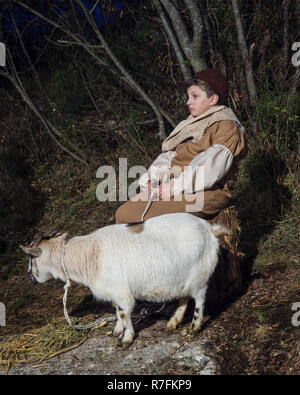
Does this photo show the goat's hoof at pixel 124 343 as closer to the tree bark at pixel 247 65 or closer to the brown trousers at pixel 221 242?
the brown trousers at pixel 221 242

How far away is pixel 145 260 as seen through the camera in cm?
290

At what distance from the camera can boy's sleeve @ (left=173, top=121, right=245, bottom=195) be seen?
313cm

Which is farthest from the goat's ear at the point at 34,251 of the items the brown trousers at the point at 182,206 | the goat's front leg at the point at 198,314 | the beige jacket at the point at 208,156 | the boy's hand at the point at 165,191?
the goat's front leg at the point at 198,314

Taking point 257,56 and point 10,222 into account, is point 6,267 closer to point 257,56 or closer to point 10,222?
point 10,222

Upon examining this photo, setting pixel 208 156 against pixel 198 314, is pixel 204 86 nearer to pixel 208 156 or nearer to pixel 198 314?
pixel 208 156

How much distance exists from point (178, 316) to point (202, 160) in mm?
1224

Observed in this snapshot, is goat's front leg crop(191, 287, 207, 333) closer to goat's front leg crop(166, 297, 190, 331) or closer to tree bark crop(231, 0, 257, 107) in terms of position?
goat's front leg crop(166, 297, 190, 331)

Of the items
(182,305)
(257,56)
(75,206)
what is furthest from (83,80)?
(182,305)

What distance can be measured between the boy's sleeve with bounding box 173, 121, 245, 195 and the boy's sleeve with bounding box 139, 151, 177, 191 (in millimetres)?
405

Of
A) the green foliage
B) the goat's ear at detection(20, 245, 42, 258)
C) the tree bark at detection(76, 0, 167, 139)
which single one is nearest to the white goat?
the goat's ear at detection(20, 245, 42, 258)

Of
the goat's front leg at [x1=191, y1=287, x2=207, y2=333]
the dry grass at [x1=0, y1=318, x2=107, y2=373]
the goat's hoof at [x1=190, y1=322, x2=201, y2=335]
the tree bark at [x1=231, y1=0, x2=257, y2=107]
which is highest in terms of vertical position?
the tree bark at [x1=231, y1=0, x2=257, y2=107]

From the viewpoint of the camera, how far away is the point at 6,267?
536 cm

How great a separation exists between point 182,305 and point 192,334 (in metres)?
0.27

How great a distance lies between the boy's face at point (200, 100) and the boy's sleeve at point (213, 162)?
0.24 meters
